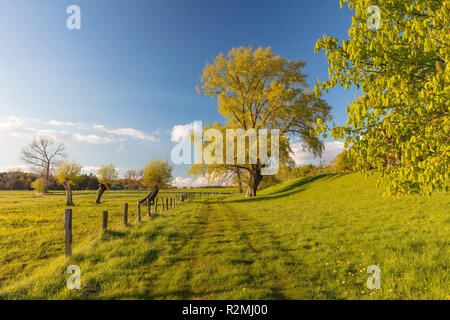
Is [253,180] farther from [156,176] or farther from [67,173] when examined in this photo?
[67,173]

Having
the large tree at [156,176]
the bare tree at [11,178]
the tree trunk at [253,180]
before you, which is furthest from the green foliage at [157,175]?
the bare tree at [11,178]

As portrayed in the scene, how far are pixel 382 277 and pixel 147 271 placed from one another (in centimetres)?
626

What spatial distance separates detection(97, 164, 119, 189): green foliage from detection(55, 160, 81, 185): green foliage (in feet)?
11.4

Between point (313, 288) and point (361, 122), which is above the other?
point (361, 122)

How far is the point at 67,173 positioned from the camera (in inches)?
1478

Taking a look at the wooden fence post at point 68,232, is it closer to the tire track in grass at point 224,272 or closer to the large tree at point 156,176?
the tire track in grass at point 224,272

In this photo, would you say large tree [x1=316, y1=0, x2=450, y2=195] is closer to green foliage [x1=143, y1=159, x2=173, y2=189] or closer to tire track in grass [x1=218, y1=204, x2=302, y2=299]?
tire track in grass [x1=218, y1=204, x2=302, y2=299]

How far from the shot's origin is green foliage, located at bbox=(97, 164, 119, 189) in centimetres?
3940

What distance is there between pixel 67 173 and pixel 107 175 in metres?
6.20

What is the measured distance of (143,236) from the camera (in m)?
9.92

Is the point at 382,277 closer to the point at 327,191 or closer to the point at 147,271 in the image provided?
the point at 147,271

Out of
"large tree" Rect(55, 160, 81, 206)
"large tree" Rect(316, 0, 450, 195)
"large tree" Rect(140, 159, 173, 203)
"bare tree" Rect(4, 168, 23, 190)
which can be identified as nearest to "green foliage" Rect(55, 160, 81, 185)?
"large tree" Rect(55, 160, 81, 206)

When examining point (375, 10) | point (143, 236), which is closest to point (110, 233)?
point (143, 236)

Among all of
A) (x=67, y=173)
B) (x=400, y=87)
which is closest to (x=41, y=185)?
(x=67, y=173)
